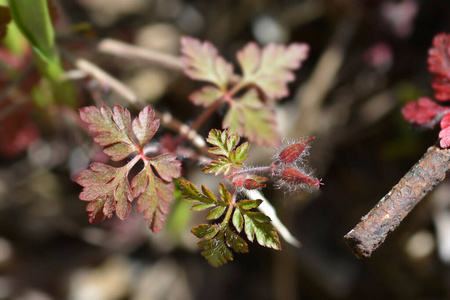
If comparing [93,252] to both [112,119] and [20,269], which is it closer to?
[20,269]

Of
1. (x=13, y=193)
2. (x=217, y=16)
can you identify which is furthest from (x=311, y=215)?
(x=13, y=193)

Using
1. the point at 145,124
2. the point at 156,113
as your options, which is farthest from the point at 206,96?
the point at 145,124

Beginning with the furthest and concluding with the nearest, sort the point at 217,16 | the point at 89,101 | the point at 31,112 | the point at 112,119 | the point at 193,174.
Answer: the point at 217,16, the point at 193,174, the point at 31,112, the point at 89,101, the point at 112,119

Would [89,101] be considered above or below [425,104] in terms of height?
below

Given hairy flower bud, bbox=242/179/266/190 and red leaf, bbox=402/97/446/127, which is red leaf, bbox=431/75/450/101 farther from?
hairy flower bud, bbox=242/179/266/190

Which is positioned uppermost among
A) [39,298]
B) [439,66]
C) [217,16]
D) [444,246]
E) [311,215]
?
[439,66]

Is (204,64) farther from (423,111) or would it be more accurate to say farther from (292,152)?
(423,111)
